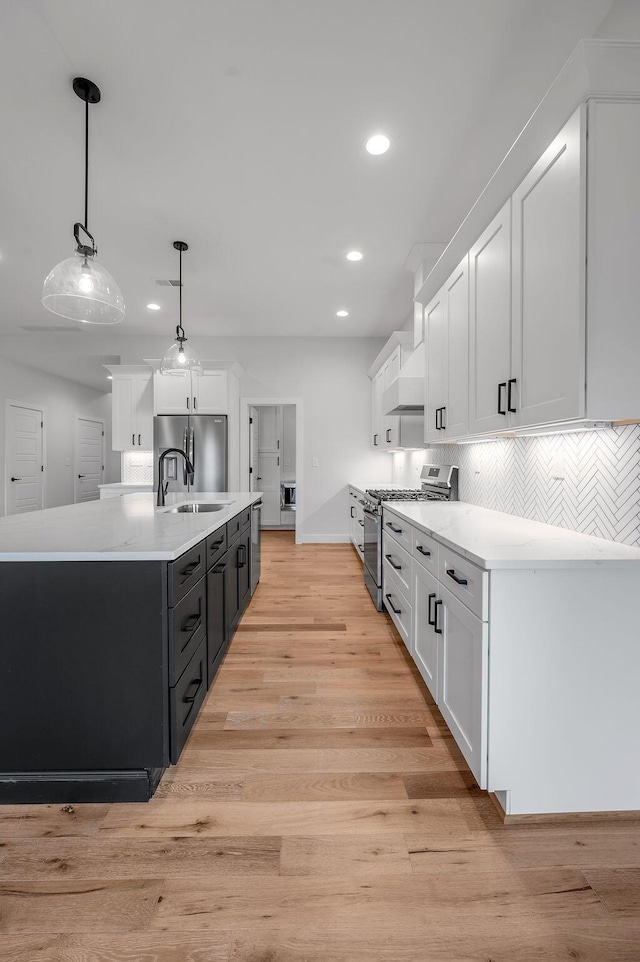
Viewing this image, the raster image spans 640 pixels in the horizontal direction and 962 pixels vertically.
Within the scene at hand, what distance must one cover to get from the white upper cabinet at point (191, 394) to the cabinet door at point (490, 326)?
12.1 feet

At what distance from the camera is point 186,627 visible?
5.80 ft

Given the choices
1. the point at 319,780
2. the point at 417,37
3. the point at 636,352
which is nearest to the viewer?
the point at 636,352

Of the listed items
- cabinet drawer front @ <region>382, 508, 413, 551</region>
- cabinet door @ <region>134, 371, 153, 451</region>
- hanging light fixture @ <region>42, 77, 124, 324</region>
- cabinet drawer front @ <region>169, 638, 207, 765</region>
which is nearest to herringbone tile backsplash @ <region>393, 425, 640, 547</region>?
cabinet drawer front @ <region>382, 508, 413, 551</region>

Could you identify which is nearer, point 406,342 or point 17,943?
point 17,943

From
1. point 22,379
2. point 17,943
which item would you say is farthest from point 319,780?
point 22,379

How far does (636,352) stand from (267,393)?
16.8ft

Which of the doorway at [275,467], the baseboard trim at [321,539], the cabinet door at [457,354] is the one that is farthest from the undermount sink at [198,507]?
the doorway at [275,467]

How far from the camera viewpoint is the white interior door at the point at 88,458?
28.1 ft

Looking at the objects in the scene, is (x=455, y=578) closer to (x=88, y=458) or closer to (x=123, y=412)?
(x=123, y=412)

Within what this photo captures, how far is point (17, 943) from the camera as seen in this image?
1.12m

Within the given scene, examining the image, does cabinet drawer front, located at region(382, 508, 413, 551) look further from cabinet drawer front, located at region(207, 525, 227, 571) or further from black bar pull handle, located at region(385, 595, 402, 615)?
cabinet drawer front, located at region(207, 525, 227, 571)

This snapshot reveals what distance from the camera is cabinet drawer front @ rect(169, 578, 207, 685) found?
1602mm

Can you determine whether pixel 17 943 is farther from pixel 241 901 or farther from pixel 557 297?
pixel 557 297

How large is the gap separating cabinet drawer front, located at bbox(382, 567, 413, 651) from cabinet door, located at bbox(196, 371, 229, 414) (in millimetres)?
3100
